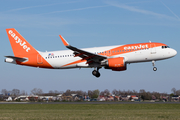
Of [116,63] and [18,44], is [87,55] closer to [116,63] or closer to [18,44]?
[116,63]

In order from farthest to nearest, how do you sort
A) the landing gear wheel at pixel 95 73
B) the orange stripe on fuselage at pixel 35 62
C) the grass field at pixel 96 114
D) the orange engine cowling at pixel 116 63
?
the orange stripe on fuselage at pixel 35 62 → the landing gear wheel at pixel 95 73 → the orange engine cowling at pixel 116 63 → the grass field at pixel 96 114

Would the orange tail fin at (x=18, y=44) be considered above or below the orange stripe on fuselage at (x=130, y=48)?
above

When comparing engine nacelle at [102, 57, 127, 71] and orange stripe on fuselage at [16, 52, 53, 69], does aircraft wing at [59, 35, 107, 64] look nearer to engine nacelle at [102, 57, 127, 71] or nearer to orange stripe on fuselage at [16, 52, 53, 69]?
engine nacelle at [102, 57, 127, 71]

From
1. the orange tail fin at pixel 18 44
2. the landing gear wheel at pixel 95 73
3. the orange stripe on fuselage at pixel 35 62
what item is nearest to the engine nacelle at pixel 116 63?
the landing gear wheel at pixel 95 73

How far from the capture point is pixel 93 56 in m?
39.3

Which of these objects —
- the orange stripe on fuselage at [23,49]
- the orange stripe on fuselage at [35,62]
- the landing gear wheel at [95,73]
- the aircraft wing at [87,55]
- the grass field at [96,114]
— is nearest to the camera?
the grass field at [96,114]

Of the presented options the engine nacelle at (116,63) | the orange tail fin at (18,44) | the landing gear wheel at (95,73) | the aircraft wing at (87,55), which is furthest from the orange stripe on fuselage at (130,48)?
the orange tail fin at (18,44)

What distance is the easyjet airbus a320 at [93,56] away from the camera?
127 ft

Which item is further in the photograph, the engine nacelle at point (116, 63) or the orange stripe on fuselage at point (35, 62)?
the orange stripe on fuselage at point (35, 62)

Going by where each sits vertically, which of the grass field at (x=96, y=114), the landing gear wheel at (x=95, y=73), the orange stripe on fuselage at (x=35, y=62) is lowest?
the grass field at (x=96, y=114)

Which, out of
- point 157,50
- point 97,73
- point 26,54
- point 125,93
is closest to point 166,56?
point 157,50

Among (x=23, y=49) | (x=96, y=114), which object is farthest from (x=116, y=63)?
(x=23, y=49)

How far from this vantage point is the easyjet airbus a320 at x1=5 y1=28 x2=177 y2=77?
3872cm

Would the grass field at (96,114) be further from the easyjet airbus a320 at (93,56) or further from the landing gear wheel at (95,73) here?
the landing gear wheel at (95,73)
